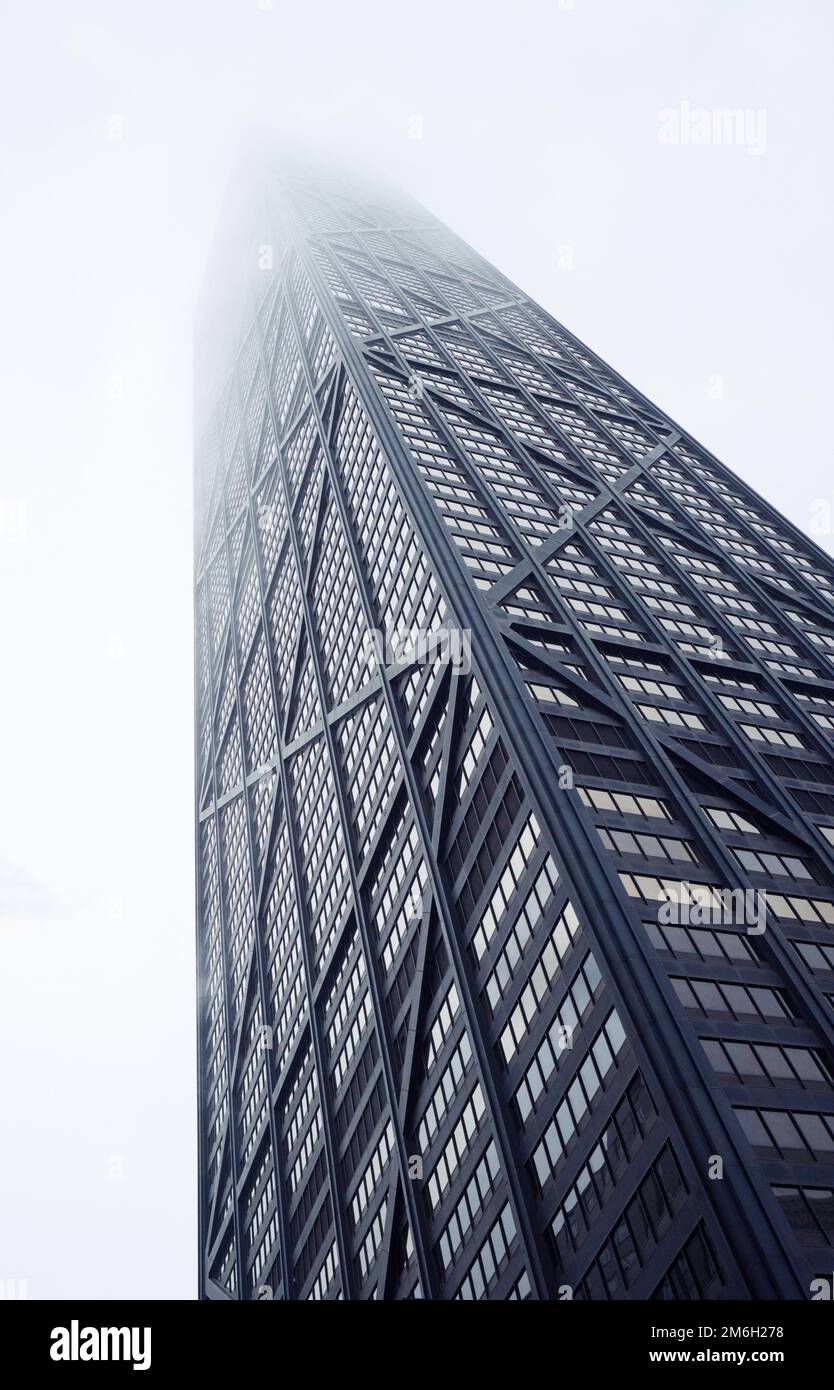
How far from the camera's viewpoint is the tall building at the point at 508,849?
128 feet

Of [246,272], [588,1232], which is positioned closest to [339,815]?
[588,1232]

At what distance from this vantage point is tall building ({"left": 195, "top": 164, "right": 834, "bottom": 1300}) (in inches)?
1534

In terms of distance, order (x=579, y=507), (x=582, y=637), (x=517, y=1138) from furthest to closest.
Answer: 1. (x=579, y=507)
2. (x=582, y=637)
3. (x=517, y=1138)

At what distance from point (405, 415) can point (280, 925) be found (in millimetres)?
40603

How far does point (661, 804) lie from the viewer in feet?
169

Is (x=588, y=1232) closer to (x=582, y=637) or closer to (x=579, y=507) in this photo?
(x=582, y=637)

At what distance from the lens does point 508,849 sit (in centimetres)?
5078

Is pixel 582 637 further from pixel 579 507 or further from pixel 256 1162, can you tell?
pixel 256 1162

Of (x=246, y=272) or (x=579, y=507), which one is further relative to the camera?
(x=246, y=272)

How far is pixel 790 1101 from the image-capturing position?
3803 cm
